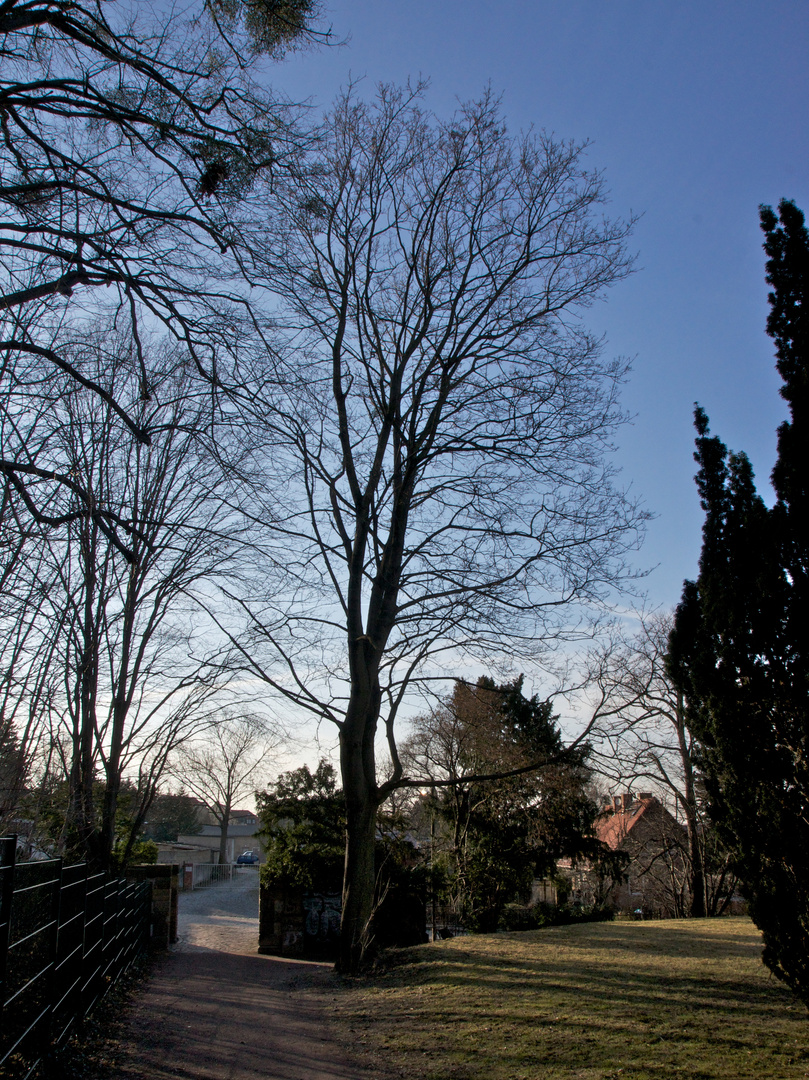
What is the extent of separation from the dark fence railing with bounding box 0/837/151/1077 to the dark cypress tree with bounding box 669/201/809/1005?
232 inches

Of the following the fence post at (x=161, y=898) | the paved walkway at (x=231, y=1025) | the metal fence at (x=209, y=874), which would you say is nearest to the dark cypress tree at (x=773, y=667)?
the paved walkway at (x=231, y=1025)

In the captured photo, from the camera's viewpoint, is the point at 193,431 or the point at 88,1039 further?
the point at 88,1039

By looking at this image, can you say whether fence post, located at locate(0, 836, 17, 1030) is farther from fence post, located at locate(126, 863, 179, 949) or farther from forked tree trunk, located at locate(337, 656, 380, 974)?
fence post, located at locate(126, 863, 179, 949)

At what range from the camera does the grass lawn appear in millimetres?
5082

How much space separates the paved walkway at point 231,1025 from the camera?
5.47m

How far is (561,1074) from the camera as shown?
4875mm

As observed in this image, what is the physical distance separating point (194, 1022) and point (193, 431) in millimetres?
5970

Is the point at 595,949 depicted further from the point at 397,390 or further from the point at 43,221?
the point at 43,221

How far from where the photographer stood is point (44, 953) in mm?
5613

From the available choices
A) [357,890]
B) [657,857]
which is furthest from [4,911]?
[657,857]

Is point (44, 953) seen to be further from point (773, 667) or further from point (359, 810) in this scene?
point (773, 667)

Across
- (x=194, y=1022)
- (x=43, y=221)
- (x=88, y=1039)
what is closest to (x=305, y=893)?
(x=194, y=1022)

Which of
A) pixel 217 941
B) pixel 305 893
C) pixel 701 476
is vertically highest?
pixel 701 476

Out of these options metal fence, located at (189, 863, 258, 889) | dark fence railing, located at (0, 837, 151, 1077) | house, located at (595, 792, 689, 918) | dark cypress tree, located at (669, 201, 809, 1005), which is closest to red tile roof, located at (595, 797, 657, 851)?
house, located at (595, 792, 689, 918)
